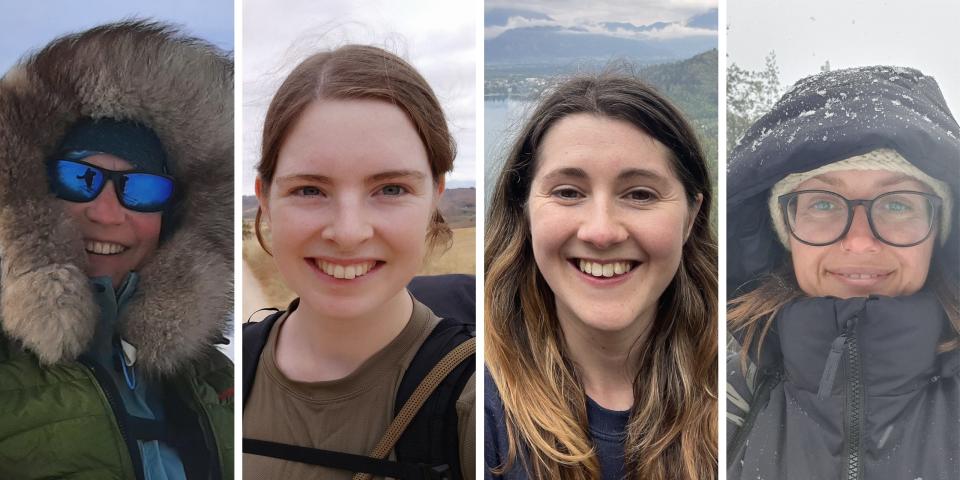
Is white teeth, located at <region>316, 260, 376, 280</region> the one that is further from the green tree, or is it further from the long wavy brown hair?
the green tree

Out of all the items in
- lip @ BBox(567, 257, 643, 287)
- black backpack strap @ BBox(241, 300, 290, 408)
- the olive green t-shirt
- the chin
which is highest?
lip @ BBox(567, 257, 643, 287)

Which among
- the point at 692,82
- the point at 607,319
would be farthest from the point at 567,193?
the point at 692,82

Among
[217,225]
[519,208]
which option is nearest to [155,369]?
[217,225]

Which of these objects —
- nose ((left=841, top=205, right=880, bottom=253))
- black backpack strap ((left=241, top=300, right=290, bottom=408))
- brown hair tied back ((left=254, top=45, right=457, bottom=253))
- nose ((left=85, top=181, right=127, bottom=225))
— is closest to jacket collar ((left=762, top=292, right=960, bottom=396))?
nose ((left=841, top=205, right=880, bottom=253))

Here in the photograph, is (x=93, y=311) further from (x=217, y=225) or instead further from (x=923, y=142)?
(x=923, y=142)

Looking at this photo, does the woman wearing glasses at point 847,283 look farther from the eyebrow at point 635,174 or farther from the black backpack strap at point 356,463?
the black backpack strap at point 356,463

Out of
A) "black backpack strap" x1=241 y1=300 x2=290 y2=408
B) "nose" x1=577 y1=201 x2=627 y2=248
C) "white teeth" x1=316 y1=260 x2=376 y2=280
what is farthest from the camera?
"black backpack strap" x1=241 y1=300 x2=290 y2=408

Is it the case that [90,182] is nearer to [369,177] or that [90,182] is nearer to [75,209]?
[75,209]

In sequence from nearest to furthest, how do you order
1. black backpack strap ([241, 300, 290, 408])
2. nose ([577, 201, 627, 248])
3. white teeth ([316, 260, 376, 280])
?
1. nose ([577, 201, 627, 248])
2. white teeth ([316, 260, 376, 280])
3. black backpack strap ([241, 300, 290, 408])
